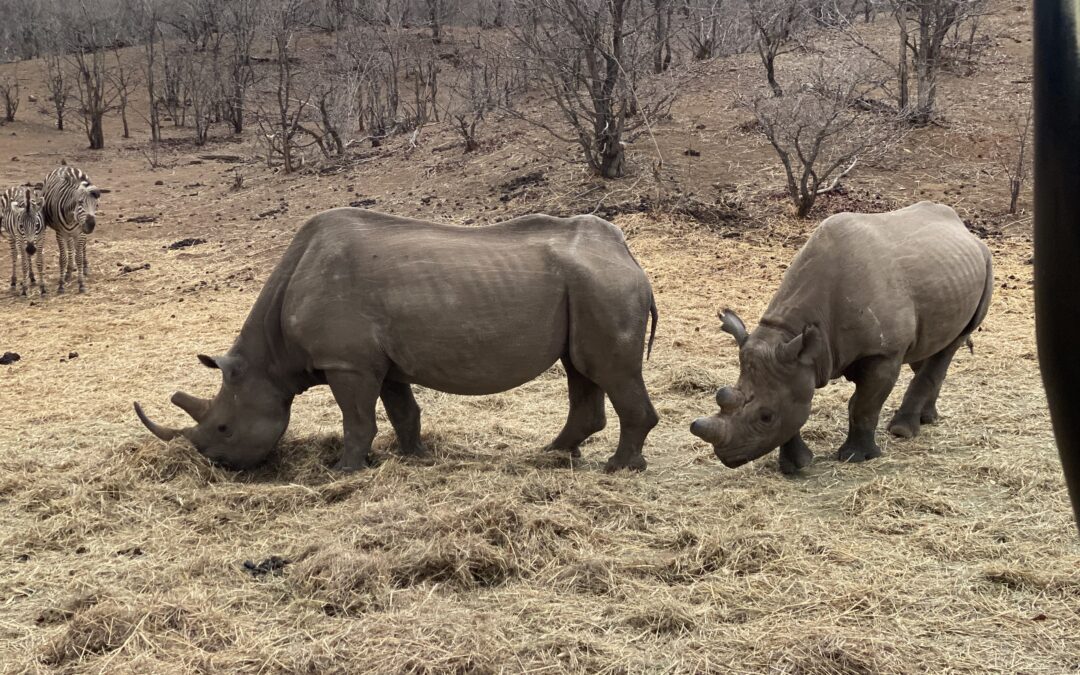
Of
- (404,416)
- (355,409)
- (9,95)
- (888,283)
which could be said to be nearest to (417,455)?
(404,416)

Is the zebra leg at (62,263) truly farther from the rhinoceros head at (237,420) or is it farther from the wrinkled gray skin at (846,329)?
the wrinkled gray skin at (846,329)

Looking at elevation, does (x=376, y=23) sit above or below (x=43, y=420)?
above

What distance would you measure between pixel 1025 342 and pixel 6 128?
99.5 ft

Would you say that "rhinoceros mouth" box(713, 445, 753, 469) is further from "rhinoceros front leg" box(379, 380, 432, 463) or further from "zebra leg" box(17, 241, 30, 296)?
"zebra leg" box(17, 241, 30, 296)

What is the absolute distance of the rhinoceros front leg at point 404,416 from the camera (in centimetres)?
682

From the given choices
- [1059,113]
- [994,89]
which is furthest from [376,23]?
[1059,113]

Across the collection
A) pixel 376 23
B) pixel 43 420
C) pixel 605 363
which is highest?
pixel 376 23

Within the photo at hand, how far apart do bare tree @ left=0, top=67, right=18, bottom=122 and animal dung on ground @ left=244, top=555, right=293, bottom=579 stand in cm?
3095

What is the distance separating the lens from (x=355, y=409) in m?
6.44

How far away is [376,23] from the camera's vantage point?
118 ft

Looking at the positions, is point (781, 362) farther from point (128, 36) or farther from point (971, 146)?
point (128, 36)

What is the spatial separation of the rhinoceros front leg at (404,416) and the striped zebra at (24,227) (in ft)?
29.4

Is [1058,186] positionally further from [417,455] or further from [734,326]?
[417,455]

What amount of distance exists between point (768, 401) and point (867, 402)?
29.8 inches
